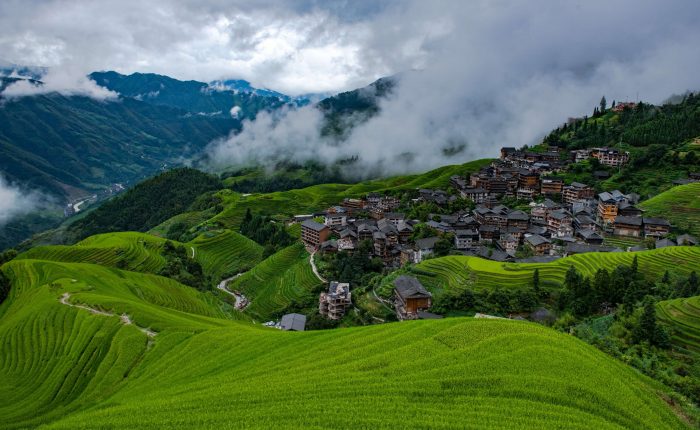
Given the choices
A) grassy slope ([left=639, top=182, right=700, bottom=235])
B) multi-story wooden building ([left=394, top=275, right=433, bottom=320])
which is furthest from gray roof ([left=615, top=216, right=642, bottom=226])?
multi-story wooden building ([left=394, top=275, right=433, bottom=320])

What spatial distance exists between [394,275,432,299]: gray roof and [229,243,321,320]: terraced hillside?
18.2 meters

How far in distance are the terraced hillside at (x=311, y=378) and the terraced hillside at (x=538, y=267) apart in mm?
27731

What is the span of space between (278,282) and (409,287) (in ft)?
96.5

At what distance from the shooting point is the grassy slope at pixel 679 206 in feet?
227

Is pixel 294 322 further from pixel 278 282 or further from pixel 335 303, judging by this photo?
pixel 278 282

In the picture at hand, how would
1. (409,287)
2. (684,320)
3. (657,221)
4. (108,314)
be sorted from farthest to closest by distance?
(657,221) < (409,287) < (108,314) < (684,320)

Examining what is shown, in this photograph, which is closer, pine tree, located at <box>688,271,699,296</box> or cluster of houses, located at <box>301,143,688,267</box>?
pine tree, located at <box>688,271,699,296</box>

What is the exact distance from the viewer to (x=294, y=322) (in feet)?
172

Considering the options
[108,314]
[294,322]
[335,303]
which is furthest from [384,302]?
[108,314]

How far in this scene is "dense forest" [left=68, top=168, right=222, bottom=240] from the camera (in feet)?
509

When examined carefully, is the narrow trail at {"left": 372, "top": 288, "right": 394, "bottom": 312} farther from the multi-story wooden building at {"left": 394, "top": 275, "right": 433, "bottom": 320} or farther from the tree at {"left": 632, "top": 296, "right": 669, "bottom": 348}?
the tree at {"left": 632, "top": 296, "right": 669, "bottom": 348}

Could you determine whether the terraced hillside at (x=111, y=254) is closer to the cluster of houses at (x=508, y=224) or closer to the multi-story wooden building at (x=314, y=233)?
the multi-story wooden building at (x=314, y=233)

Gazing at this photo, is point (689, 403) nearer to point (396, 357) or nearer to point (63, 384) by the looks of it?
point (396, 357)

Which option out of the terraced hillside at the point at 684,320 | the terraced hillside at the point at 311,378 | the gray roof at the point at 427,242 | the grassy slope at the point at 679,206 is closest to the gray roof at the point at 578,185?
the grassy slope at the point at 679,206
